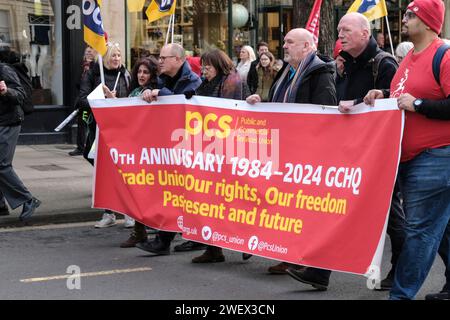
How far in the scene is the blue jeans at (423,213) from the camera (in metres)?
5.05

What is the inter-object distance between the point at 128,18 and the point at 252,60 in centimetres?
292

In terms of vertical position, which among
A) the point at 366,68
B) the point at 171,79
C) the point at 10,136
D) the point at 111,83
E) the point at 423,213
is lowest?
the point at 423,213

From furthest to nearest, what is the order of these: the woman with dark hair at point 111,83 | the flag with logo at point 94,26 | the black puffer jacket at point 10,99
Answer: the woman with dark hair at point 111,83, the black puffer jacket at point 10,99, the flag with logo at point 94,26

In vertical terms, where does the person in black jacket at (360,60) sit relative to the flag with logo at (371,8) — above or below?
below

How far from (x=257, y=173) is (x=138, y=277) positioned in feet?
4.29

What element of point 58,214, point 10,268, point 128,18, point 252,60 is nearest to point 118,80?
point 58,214

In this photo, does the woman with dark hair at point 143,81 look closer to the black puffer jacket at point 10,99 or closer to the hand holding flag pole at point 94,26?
the hand holding flag pole at point 94,26

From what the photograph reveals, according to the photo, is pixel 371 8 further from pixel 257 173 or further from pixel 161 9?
pixel 257 173

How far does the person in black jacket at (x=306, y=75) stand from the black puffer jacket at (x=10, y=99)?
334 cm

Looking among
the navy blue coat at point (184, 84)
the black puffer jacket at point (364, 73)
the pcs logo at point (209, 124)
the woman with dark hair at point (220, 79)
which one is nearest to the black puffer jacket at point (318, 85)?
the black puffer jacket at point (364, 73)

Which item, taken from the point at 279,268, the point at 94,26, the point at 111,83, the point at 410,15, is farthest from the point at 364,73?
the point at 111,83

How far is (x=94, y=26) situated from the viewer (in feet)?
27.0

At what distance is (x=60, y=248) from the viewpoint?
25.2ft
